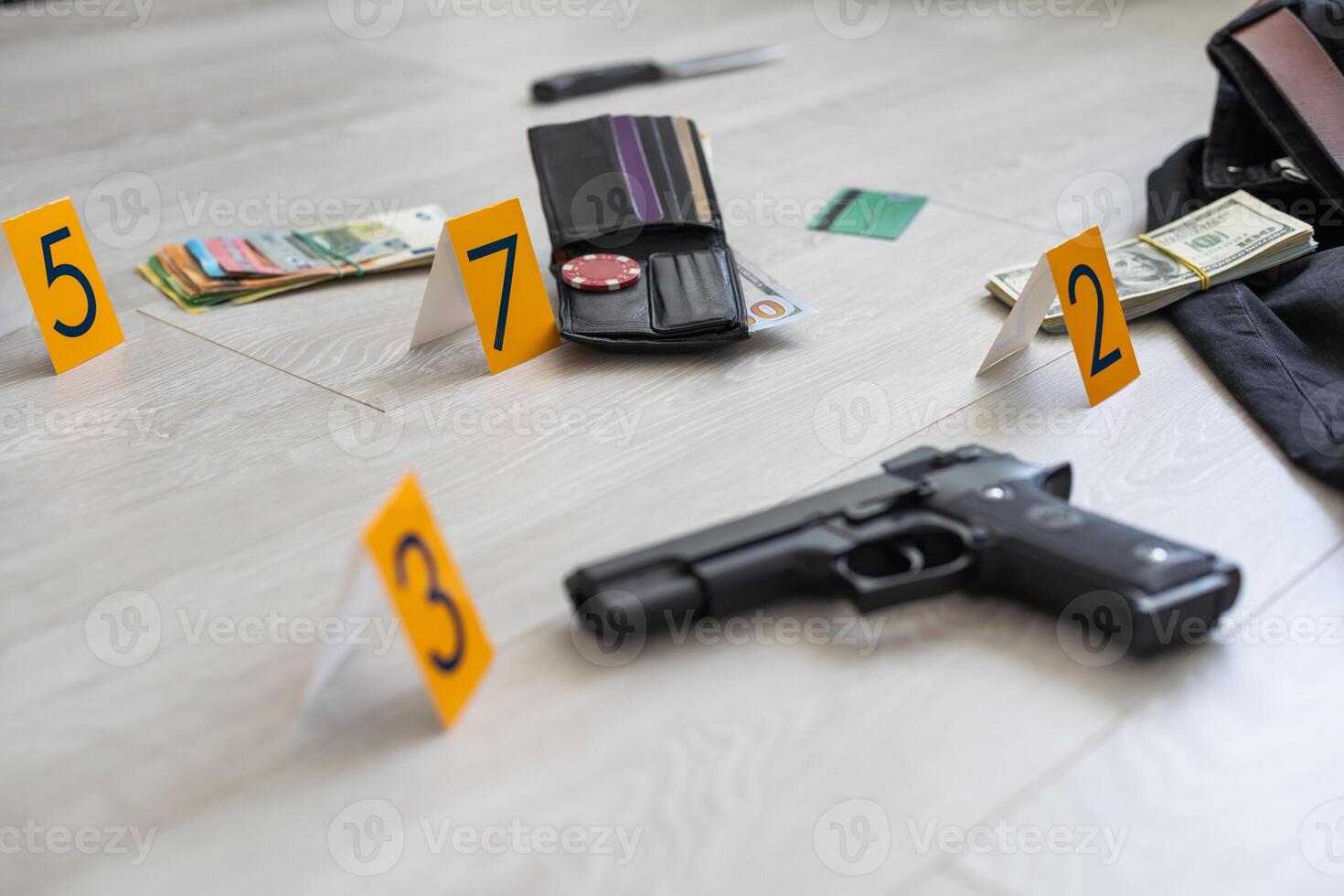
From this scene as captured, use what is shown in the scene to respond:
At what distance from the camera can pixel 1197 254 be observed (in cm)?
129

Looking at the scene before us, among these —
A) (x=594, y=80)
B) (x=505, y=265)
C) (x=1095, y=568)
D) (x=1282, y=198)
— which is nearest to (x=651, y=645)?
(x=1095, y=568)

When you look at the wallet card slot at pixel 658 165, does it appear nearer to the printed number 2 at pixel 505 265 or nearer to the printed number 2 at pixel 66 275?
the printed number 2 at pixel 505 265

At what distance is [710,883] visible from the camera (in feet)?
2.19

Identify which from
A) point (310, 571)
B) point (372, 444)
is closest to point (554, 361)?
point (372, 444)

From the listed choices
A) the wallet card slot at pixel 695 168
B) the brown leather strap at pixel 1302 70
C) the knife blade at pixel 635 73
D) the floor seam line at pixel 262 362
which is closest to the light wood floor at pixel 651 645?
the floor seam line at pixel 262 362

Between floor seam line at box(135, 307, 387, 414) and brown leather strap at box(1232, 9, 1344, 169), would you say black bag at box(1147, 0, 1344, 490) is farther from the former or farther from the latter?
floor seam line at box(135, 307, 387, 414)

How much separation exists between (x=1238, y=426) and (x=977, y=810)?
0.54m

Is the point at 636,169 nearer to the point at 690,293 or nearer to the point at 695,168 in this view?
the point at 695,168

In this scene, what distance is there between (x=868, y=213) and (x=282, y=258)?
2.40 feet

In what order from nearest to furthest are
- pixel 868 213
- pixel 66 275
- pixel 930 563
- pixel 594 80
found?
pixel 930 563 < pixel 66 275 < pixel 868 213 < pixel 594 80

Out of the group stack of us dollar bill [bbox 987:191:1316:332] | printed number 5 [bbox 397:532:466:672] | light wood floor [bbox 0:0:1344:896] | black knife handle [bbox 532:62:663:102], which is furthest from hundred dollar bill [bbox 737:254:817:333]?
black knife handle [bbox 532:62:663:102]

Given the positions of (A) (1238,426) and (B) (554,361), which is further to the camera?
(B) (554,361)

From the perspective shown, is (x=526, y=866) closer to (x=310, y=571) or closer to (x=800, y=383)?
(x=310, y=571)

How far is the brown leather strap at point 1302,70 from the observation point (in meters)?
1.31
